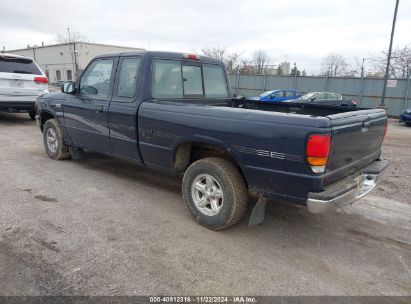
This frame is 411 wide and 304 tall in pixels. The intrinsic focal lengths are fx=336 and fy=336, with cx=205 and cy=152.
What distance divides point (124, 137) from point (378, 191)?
390 cm

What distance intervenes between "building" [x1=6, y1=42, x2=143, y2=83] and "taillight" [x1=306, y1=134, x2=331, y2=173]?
41.3 meters

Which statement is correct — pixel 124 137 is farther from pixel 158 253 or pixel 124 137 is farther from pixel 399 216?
pixel 399 216

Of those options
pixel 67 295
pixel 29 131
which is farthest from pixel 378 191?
pixel 29 131

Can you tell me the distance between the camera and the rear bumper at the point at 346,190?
294 cm

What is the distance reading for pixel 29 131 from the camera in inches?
370

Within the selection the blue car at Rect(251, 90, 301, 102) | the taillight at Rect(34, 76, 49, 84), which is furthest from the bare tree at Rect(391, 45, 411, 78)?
the taillight at Rect(34, 76, 49, 84)

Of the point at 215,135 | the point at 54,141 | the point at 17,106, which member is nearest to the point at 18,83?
the point at 17,106

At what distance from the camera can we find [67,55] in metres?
→ 45.2

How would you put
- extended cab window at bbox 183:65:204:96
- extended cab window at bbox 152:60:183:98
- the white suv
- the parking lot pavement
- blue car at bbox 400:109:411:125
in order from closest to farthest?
the parking lot pavement
extended cab window at bbox 152:60:183:98
extended cab window at bbox 183:65:204:96
the white suv
blue car at bbox 400:109:411:125

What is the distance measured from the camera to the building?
42972 mm

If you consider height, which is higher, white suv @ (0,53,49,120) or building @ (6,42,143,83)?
building @ (6,42,143,83)

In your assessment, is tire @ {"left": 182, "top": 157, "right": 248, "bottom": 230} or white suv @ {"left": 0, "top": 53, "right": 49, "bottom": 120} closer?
tire @ {"left": 182, "top": 157, "right": 248, "bottom": 230}

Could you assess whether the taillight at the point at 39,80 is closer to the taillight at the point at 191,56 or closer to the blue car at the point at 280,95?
the taillight at the point at 191,56

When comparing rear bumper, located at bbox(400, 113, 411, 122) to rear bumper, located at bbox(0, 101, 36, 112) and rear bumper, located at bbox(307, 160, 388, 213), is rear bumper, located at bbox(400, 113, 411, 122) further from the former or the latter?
rear bumper, located at bbox(0, 101, 36, 112)
